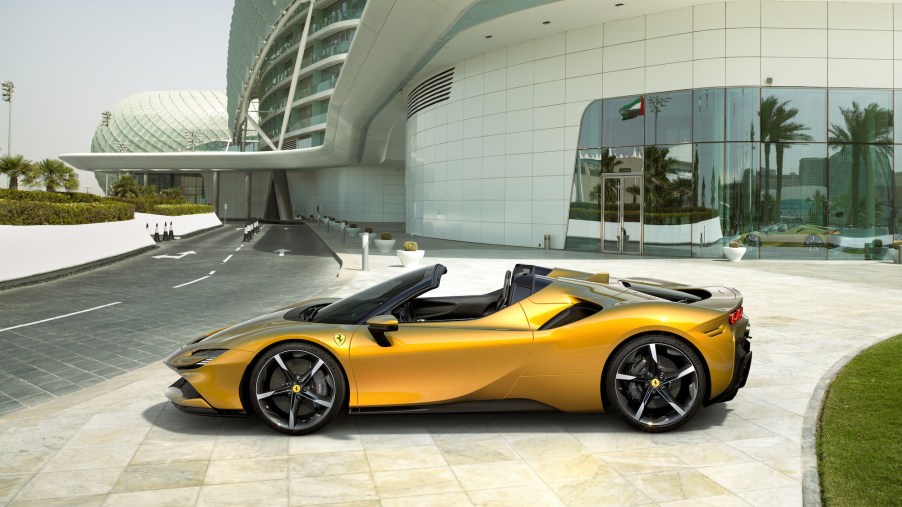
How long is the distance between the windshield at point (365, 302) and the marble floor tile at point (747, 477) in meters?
2.42

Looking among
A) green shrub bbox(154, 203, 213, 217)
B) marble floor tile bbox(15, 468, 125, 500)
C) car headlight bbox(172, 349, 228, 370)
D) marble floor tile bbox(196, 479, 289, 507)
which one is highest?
green shrub bbox(154, 203, 213, 217)

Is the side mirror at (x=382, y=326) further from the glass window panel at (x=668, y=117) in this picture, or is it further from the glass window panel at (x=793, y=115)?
the glass window panel at (x=793, y=115)

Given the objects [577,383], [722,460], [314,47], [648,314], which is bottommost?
[722,460]

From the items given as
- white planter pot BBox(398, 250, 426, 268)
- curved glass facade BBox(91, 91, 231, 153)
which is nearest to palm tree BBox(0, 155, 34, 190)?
white planter pot BBox(398, 250, 426, 268)

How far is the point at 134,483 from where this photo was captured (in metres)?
3.96

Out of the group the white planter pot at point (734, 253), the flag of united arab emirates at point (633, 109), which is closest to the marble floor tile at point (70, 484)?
the white planter pot at point (734, 253)

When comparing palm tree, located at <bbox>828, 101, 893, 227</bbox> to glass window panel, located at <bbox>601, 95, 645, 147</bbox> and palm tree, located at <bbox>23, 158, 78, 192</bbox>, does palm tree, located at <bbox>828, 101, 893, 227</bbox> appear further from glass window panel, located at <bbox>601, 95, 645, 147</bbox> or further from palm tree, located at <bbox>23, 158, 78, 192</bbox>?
palm tree, located at <bbox>23, 158, 78, 192</bbox>

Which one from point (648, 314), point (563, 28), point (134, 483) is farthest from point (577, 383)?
point (563, 28)

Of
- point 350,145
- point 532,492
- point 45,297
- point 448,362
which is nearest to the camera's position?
point 532,492

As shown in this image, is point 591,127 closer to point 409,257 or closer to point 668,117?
point 668,117

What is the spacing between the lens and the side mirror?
4.71 m

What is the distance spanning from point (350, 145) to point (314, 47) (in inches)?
578

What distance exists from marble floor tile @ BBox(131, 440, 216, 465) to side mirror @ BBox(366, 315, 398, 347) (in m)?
1.32

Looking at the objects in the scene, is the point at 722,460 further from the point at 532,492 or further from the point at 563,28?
the point at 563,28
